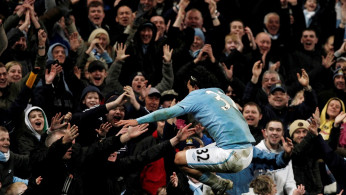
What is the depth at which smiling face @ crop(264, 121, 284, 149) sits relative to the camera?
14.2m

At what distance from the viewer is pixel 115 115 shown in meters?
14.4

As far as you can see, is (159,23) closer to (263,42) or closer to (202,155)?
(263,42)

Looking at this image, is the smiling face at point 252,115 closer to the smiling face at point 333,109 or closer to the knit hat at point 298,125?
the knit hat at point 298,125

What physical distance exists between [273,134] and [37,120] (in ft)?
12.0

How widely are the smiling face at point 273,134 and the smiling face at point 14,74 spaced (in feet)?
13.9

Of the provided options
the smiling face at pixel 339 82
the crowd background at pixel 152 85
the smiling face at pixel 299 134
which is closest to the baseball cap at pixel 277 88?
the crowd background at pixel 152 85

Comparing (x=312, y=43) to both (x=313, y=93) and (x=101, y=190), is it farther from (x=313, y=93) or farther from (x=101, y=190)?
(x=101, y=190)

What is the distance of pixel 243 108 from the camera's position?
1541cm

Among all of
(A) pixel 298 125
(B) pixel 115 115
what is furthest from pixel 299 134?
(B) pixel 115 115

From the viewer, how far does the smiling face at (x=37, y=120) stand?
14.0 metres

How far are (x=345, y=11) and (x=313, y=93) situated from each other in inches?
126

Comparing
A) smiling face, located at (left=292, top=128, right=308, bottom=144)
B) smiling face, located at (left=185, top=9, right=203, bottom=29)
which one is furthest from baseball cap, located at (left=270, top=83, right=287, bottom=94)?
smiling face, located at (left=185, top=9, right=203, bottom=29)

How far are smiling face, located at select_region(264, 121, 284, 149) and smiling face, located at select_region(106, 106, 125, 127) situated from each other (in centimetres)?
230

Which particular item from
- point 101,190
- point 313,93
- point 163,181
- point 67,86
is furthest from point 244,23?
point 101,190
